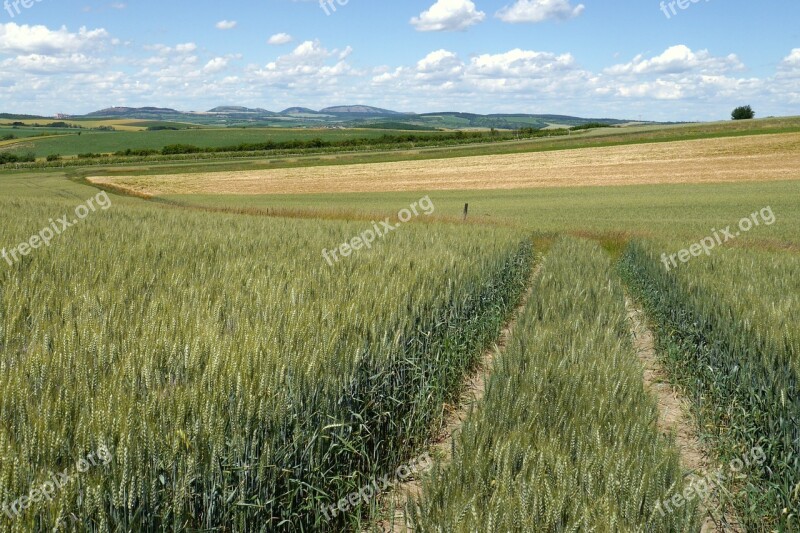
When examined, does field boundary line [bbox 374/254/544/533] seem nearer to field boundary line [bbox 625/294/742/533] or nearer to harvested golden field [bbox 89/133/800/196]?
field boundary line [bbox 625/294/742/533]

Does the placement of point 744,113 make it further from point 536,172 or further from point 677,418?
point 677,418

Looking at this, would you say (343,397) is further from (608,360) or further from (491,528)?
(608,360)

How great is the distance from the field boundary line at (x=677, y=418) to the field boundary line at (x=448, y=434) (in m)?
1.45

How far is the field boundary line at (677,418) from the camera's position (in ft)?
13.0

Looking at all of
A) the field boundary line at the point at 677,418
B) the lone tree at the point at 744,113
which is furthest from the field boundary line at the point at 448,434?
the lone tree at the point at 744,113

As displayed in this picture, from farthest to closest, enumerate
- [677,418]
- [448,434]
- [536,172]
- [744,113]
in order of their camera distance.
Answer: [744,113] < [536,172] < [677,418] < [448,434]

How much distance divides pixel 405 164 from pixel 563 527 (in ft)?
164

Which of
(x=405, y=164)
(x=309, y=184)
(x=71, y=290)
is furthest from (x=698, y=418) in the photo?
(x=405, y=164)

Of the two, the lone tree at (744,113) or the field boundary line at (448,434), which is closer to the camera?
Answer: the field boundary line at (448,434)

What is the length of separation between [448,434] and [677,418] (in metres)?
2.54

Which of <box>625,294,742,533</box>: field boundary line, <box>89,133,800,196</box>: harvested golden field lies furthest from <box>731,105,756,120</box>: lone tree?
<box>625,294,742,533</box>: field boundary line

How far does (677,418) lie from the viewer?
6.10m

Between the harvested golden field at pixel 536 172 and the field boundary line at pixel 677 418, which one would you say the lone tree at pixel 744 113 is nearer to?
the harvested golden field at pixel 536 172

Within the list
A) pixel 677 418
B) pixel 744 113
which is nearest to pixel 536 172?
pixel 677 418
